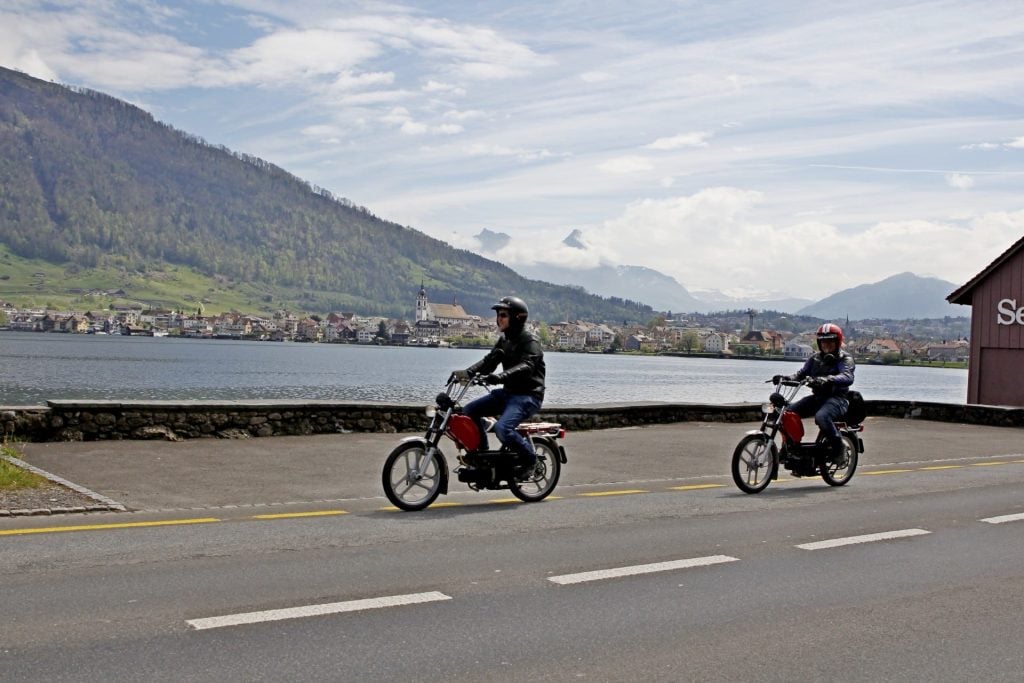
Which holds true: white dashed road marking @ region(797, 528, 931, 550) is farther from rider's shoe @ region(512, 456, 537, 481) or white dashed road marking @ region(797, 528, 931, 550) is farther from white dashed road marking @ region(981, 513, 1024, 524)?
rider's shoe @ region(512, 456, 537, 481)

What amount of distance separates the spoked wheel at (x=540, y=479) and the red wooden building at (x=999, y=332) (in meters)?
23.9

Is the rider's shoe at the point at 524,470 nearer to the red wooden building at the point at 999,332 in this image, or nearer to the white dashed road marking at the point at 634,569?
the white dashed road marking at the point at 634,569

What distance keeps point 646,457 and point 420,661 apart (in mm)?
10638

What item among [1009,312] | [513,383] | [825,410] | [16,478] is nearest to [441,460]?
[513,383]

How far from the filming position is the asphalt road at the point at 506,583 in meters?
5.55

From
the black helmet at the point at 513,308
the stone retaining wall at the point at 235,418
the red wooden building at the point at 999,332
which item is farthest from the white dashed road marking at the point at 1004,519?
the red wooden building at the point at 999,332

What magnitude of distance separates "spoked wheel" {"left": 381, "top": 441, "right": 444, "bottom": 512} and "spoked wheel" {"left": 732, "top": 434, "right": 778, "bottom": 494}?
361 cm

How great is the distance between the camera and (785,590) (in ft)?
23.9

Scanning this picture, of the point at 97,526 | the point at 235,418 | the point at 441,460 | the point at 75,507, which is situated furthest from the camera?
the point at 235,418

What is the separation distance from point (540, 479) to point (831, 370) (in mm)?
4219

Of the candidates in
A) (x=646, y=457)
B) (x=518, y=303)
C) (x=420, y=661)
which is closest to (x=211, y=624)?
(x=420, y=661)

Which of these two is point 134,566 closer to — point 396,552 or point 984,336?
point 396,552

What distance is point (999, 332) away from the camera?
3231 centimetres

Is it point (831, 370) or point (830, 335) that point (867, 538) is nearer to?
point (831, 370)
